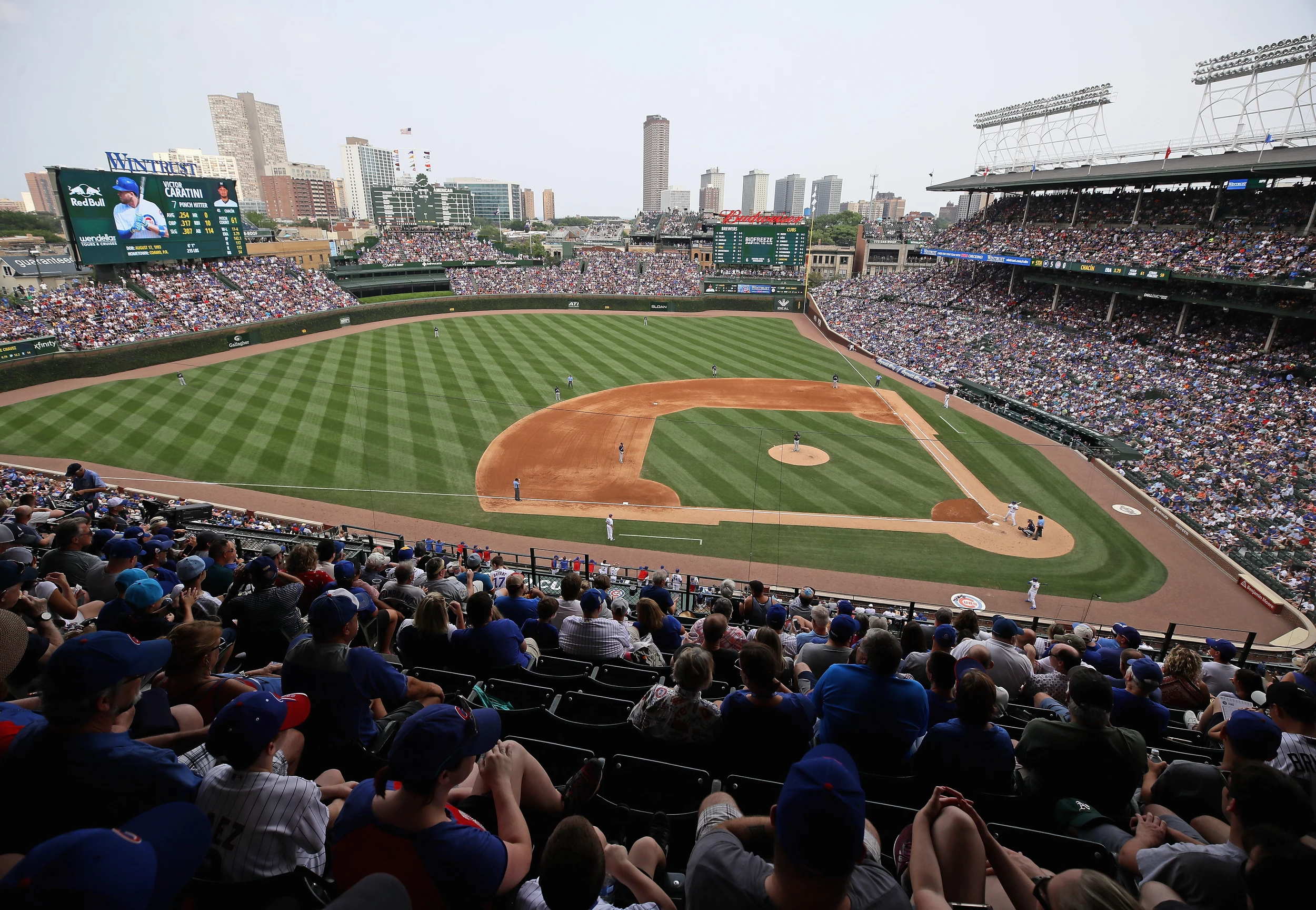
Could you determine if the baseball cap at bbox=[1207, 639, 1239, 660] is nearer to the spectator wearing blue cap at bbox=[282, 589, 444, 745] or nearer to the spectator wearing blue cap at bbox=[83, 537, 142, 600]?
the spectator wearing blue cap at bbox=[282, 589, 444, 745]

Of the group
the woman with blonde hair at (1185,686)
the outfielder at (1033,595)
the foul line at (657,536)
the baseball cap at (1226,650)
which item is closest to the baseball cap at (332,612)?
the woman with blonde hair at (1185,686)

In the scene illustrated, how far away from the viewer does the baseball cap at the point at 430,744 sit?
252cm

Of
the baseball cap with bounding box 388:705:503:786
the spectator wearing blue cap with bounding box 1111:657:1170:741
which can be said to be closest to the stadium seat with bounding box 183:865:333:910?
the baseball cap with bounding box 388:705:503:786

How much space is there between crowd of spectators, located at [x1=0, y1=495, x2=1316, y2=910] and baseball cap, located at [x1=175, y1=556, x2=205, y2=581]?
0.86 meters

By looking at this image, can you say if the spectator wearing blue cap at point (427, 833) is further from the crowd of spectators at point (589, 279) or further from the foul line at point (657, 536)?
the crowd of spectators at point (589, 279)

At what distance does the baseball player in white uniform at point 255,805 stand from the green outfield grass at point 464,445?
17.2 meters

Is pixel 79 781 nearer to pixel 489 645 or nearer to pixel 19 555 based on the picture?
pixel 489 645

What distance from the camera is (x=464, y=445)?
2773 centimetres

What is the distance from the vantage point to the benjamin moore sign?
100ft

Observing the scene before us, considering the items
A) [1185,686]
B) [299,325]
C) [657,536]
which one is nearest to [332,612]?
[1185,686]

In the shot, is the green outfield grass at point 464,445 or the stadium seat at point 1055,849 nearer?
the stadium seat at point 1055,849

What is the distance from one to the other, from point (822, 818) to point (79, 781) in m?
3.24

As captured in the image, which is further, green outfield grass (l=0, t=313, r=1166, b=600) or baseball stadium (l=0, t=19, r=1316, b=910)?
green outfield grass (l=0, t=313, r=1166, b=600)

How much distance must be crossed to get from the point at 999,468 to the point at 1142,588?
835cm
